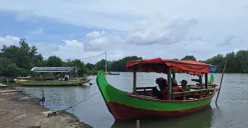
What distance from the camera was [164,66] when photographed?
15.0 metres

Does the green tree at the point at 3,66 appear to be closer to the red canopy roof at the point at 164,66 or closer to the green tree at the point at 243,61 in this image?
the red canopy roof at the point at 164,66

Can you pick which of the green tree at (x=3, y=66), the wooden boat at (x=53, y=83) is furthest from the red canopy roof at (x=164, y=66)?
the green tree at (x=3, y=66)

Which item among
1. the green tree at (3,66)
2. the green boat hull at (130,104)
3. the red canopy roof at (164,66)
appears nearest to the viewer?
the green boat hull at (130,104)

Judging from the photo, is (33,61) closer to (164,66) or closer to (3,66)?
(3,66)

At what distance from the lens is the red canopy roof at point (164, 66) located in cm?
1361

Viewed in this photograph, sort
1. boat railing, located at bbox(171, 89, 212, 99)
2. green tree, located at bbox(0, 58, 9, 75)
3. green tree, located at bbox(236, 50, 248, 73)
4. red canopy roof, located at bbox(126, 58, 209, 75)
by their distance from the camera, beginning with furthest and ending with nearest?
green tree, located at bbox(236, 50, 248, 73) < green tree, located at bbox(0, 58, 9, 75) < boat railing, located at bbox(171, 89, 212, 99) < red canopy roof, located at bbox(126, 58, 209, 75)

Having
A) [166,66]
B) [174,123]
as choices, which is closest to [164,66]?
[166,66]

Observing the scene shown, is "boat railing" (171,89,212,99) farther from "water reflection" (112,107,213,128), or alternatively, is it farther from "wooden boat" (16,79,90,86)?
"wooden boat" (16,79,90,86)

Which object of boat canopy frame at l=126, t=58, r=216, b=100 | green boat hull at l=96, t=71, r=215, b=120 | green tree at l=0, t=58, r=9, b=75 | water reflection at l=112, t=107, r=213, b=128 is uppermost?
green tree at l=0, t=58, r=9, b=75

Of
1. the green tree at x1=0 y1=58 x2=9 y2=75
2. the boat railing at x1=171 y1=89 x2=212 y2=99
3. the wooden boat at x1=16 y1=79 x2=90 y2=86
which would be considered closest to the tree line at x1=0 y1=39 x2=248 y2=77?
the green tree at x1=0 y1=58 x2=9 y2=75

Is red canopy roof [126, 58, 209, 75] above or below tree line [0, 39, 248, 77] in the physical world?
below

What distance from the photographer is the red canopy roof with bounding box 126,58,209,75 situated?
13610mm

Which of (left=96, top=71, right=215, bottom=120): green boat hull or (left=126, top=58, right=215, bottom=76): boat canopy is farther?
(left=126, top=58, right=215, bottom=76): boat canopy

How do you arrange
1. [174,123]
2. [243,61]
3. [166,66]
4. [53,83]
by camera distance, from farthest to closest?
[243,61] < [53,83] < [166,66] < [174,123]
